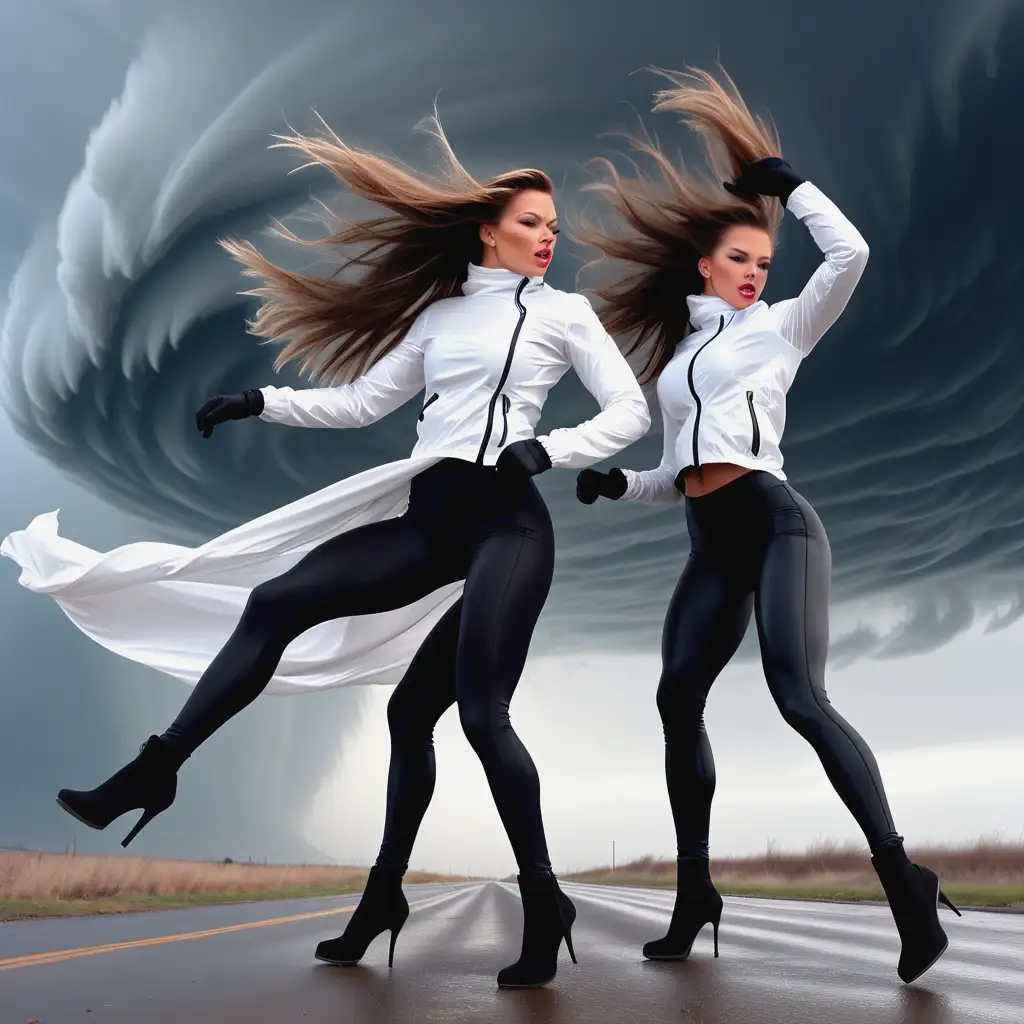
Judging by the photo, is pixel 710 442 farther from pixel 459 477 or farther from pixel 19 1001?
pixel 19 1001

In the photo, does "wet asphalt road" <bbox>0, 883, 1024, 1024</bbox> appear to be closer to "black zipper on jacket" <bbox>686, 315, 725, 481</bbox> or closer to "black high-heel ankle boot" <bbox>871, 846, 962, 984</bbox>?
"black high-heel ankle boot" <bbox>871, 846, 962, 984</bbox>

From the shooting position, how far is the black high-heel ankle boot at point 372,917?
4.13 metres

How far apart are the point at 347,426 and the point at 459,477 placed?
889 mm

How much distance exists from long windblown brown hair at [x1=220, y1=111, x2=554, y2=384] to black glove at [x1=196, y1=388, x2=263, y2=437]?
0.60 m

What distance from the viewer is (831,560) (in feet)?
13.9

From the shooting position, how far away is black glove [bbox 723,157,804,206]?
4453 millimetres

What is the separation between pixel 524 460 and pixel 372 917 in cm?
187

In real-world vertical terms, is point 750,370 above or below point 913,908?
above

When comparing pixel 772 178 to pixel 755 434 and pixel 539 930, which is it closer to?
pixel 755 434

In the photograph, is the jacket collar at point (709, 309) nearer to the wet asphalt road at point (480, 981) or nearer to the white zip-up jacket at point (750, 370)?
the white zip-up jacket at point (750, 370)

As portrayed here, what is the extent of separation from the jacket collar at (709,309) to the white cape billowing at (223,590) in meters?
1.46

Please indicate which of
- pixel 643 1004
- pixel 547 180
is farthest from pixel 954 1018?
pixel 547 180

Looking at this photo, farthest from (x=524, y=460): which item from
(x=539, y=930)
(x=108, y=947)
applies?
(x=108, y=947)

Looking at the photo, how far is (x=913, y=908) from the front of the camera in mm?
3580
